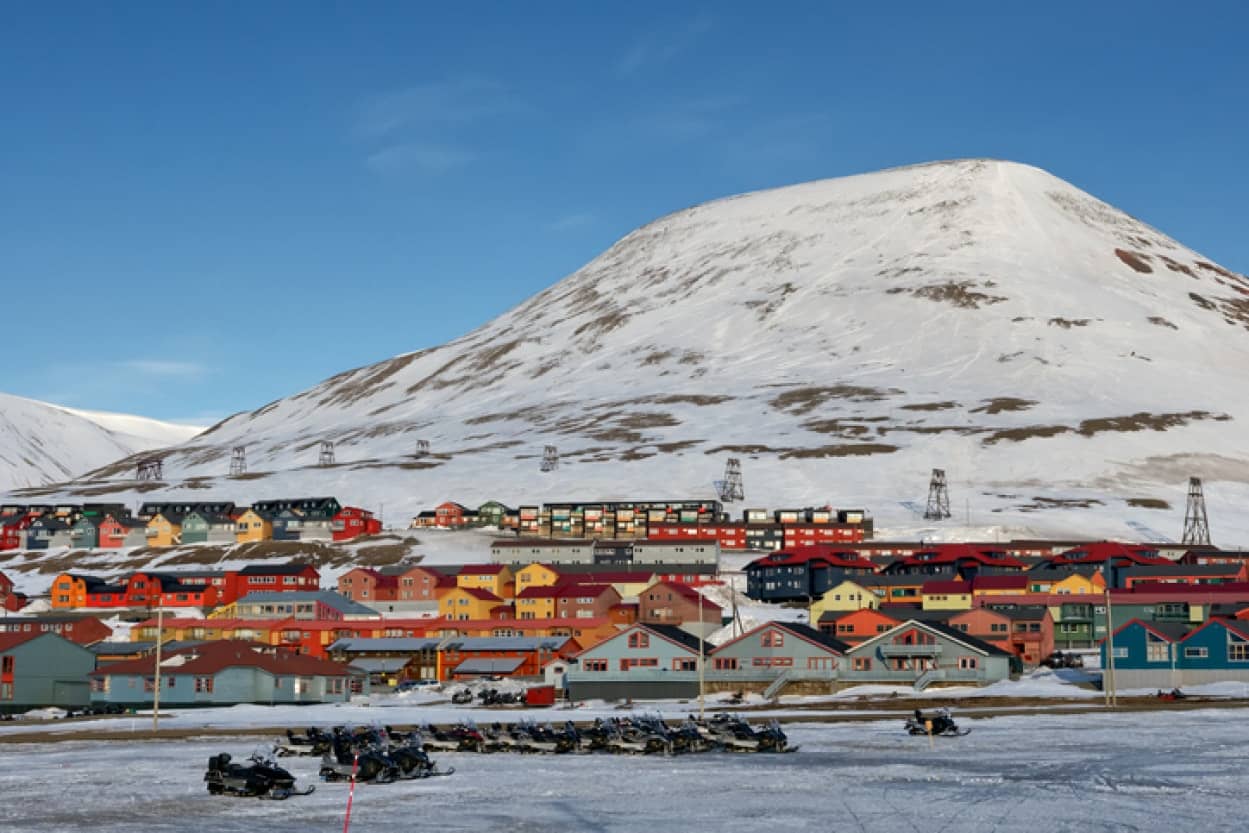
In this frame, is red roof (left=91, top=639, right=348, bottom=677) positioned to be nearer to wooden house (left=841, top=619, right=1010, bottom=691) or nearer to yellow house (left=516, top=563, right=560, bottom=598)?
wooden house (left=841, top=619, right=1010, bottom=691)

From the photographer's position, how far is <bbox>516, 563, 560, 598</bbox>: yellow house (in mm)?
158250

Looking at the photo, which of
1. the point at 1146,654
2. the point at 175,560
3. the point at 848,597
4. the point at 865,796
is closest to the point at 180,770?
the point at 865,796

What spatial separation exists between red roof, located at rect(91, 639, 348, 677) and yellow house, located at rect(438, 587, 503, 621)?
151ft

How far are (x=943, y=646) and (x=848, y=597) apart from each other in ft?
147

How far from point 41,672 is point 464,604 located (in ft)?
172

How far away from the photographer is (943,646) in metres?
101

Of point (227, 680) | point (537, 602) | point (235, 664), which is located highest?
point (537, 602)

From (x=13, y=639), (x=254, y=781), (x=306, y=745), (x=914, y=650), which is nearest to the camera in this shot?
(x=254, y=781)

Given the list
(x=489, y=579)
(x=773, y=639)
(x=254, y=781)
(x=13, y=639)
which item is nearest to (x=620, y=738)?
(x=254, y=781)

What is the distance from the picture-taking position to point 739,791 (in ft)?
159

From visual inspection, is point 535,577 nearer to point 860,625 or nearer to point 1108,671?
point 860,625

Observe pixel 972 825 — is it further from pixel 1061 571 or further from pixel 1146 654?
pixel 1061 571

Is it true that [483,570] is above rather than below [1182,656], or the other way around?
above

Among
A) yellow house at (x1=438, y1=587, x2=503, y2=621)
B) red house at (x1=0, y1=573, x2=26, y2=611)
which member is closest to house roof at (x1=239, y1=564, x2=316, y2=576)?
yellow house at (x1=438, y1=587, x2=503, y2=621)
